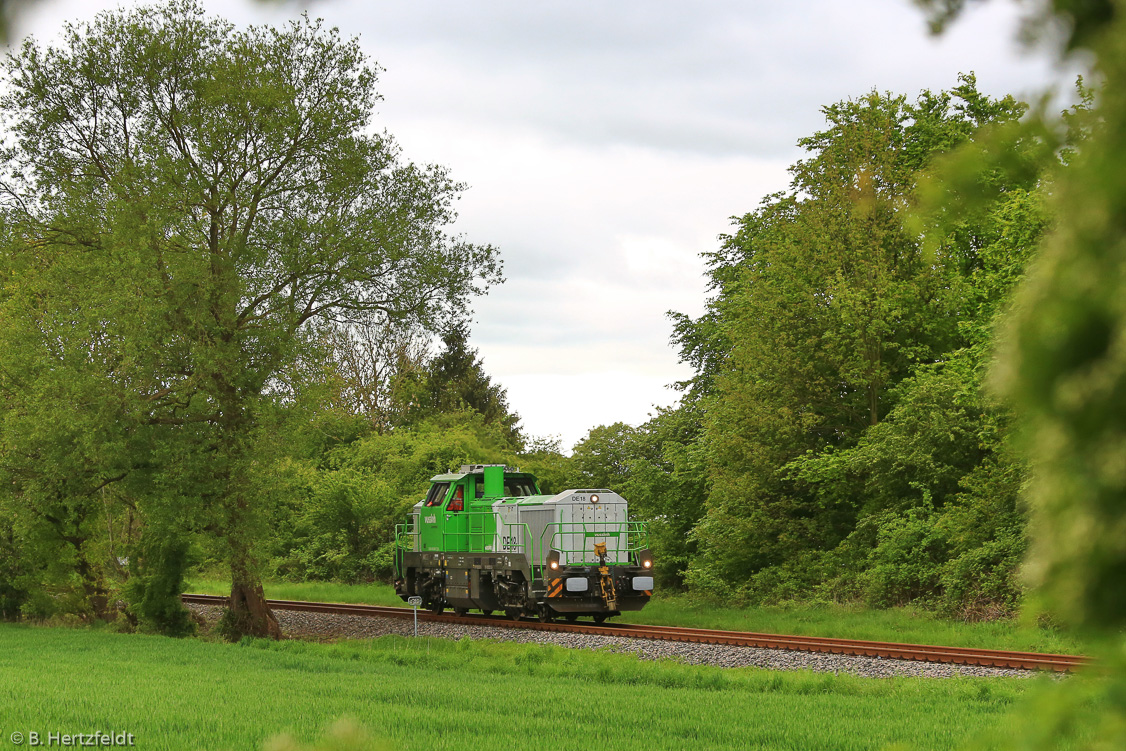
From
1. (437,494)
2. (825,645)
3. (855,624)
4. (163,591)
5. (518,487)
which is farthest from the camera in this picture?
(437,494)

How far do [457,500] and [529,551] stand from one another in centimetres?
361

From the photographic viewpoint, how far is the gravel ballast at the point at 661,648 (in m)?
14.7

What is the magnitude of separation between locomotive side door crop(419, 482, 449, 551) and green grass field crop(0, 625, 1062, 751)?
346 inches

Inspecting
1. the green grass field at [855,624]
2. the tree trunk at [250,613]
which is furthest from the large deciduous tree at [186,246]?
the green grass field at [855,624]

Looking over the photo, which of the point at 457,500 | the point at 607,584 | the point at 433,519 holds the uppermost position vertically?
the point at 457,500

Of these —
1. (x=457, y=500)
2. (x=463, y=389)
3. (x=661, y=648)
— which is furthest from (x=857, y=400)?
(x=463, y=389)

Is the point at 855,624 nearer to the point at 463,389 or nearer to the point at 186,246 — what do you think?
the point at 186,246

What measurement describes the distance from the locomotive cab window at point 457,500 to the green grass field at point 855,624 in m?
5.17

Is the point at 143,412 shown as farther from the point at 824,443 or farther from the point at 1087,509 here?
the point at 1087,509

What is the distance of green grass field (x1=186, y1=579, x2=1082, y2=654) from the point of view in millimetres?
17516

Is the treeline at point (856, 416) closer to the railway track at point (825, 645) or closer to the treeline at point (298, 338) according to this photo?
the treeline at point (298, 338)

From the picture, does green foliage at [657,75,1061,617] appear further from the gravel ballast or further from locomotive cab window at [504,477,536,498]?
the gravel ballast

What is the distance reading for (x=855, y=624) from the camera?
20719 millimetres

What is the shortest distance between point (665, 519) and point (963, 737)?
22.5 m
